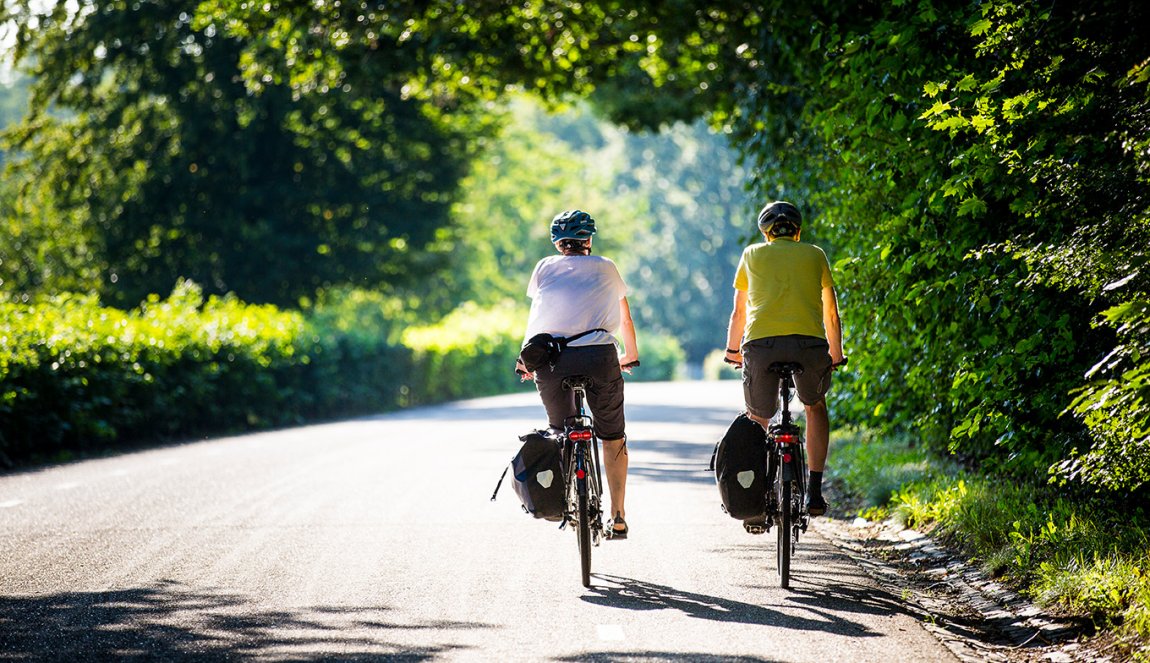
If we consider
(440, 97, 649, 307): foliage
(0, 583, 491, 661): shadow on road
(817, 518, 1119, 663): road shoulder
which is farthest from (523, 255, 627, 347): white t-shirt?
(440, 97, 649, 307): foliage

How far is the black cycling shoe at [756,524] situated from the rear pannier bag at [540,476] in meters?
1.00

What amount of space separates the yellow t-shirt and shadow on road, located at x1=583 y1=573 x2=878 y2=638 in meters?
1.38

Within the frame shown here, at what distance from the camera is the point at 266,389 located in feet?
74.4

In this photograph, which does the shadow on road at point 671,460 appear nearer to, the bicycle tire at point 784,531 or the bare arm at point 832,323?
the bare arm at point 832,323

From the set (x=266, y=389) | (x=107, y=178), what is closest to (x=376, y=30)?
(x=266, y=389)

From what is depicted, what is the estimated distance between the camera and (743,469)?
764 cm

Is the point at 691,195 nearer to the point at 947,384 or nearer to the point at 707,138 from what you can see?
the point at 707,138

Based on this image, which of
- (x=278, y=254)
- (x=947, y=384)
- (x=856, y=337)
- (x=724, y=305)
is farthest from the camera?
(x=724, y=305)

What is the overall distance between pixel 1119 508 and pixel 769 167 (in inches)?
299

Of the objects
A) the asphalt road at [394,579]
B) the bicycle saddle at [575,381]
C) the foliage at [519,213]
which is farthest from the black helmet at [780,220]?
the foliage at [519,213]

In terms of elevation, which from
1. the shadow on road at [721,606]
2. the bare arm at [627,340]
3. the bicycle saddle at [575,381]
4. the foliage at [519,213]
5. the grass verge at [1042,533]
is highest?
the foliage at [519,213]

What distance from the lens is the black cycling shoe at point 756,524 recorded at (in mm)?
7711

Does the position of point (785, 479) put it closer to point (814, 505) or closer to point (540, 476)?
point (814, 505)

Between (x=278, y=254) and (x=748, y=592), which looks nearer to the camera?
(x=748, y=592)
